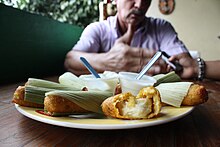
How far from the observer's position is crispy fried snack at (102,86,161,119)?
11.2 inches

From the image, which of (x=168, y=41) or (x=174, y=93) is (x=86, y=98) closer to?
(x=174, y=93)

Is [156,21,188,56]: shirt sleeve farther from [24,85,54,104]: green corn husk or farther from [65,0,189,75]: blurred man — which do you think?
[24,85,54,104]: green corn husk

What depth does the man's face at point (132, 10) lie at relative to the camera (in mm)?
1160

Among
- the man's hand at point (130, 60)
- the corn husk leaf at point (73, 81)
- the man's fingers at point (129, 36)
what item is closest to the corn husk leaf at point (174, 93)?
the corn husk leaf at point (73, 81)

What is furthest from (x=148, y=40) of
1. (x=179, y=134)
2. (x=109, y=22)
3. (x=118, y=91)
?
(x=179, y=134)

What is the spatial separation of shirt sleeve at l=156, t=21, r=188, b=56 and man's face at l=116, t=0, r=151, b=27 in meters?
0.17

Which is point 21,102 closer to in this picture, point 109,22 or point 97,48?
point 97,48

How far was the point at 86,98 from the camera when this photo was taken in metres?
0.32

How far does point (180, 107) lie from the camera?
35 centimetres

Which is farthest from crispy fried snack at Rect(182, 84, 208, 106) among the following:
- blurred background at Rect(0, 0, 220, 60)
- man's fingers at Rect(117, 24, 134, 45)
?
blurred background at Rect(0, 0, 220, 60)

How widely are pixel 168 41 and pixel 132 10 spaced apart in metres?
0.29

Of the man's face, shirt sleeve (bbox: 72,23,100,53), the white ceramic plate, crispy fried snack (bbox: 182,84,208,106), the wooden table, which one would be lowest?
the wooden table

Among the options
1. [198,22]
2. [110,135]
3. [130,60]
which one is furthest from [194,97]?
[198,22]

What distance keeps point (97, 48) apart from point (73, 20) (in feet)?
2.07
